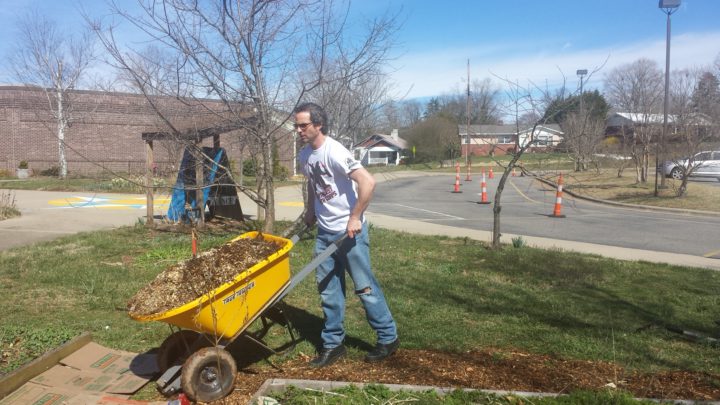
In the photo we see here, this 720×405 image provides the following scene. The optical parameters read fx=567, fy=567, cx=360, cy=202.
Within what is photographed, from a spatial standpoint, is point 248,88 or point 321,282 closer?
point 321,282

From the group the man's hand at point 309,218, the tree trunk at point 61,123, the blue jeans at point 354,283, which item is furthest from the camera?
the tree trunk at point 61,123

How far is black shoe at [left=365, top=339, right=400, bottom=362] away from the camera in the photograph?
4121mm

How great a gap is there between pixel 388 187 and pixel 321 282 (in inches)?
933

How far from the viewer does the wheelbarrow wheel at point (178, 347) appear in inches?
147

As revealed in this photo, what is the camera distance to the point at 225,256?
3.84 m

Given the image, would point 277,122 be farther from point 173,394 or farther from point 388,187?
point 388,187

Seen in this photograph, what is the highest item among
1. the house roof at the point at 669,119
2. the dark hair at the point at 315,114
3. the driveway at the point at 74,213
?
the house roof at the point at 669,119

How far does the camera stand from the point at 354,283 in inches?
164

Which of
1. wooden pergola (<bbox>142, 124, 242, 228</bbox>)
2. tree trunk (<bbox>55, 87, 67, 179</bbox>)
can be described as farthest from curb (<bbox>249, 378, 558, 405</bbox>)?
tree trunk (<bbox>55, 87, 67, 179</bbox>)

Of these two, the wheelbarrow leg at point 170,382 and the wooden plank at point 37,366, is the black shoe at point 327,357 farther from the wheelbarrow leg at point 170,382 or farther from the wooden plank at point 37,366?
the wooden plank at point 37,366

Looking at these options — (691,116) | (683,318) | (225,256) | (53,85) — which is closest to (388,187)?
(691,116)

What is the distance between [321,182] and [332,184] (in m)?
0.09

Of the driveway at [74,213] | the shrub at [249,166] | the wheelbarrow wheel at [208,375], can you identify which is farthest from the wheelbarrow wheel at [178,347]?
the driveway at [74,213]

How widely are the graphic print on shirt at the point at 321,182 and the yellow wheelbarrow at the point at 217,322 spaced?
37 centimetres
